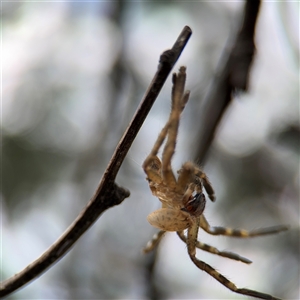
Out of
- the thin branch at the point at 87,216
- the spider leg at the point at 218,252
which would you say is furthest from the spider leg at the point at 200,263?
the thin branch at the point at 87,216

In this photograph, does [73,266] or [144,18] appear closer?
[73,266]

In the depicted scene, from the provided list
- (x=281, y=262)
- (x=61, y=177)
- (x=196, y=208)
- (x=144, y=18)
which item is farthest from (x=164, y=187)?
(x=61, y=177)

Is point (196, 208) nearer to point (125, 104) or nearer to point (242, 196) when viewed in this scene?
point (125, 104)

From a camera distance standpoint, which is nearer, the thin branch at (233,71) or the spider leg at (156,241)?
the thin branch at (233,71)

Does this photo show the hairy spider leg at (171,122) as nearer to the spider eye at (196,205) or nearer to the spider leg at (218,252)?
the spider eye at (196,205)

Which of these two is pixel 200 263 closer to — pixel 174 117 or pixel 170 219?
pixel 170 219

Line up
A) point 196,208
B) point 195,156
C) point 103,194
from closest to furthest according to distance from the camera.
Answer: point 103,194
point 196,208
point 195,156

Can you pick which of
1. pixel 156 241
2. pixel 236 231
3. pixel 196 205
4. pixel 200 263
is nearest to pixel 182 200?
pixel 196 205
